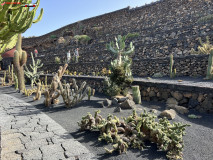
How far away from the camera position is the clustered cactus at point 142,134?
3.02 m

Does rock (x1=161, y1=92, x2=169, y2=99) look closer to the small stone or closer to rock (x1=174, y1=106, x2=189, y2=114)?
the small stone

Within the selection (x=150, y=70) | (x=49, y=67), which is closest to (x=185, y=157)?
(x=150, y=70)

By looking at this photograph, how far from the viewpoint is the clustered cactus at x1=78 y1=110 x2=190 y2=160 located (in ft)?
9.92

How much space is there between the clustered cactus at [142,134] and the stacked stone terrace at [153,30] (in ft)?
19.2

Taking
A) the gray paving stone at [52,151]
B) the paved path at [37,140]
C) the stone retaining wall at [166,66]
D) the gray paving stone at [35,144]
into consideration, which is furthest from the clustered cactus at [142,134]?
the stone retaining wall at [166,66]

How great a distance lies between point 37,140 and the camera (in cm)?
362

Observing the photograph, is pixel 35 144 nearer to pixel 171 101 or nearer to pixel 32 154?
pixel 32 154

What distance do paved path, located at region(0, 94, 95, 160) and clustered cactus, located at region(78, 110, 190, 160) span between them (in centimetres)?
60

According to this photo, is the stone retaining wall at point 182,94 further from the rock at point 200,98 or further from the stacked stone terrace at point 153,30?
the stacked stone terrace at point 153,30

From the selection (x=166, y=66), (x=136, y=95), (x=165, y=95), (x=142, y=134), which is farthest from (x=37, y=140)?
(x=166, y=66)

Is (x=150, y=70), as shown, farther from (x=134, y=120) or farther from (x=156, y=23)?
(x=156, y=23)

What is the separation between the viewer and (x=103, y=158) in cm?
293

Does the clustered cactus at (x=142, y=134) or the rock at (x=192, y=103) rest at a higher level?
the rock at (x=192, y=103)

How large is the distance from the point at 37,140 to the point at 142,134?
2349 mm
